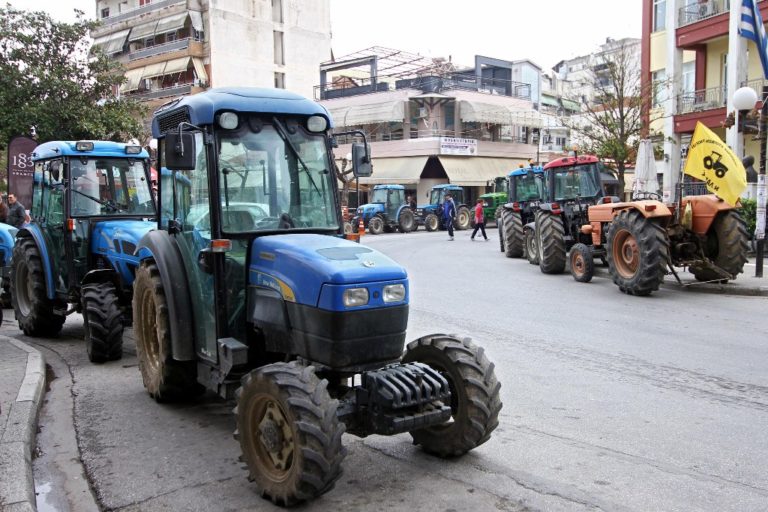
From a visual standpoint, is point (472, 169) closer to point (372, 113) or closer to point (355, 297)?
point (372, 113)

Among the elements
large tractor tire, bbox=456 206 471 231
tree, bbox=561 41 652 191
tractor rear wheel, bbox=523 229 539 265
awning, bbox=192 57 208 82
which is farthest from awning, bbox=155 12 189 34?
tractor rear wheel, bbox=523 229 539 265

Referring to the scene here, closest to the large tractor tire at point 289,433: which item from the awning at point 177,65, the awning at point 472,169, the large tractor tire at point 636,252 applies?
the large tractor tire at point 636,252

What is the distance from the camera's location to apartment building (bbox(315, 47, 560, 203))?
44906 millimetres

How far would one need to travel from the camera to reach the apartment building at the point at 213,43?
48250mm

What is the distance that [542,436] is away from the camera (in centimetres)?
529

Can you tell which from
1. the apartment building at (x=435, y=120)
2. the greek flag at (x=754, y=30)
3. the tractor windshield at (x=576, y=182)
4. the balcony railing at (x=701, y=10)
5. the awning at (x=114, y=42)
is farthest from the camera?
the awning at (x=114, y=42)

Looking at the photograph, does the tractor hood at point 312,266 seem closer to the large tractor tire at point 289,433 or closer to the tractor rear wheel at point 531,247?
the large tractor tire at point 289,433

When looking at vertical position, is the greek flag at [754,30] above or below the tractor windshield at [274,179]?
above

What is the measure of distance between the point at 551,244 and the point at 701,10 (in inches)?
558

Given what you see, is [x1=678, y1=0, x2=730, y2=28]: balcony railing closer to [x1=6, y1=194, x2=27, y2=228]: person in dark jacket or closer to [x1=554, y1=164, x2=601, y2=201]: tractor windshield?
[x1=554, y1=164, x2=601, y2=201]: tractor windshield

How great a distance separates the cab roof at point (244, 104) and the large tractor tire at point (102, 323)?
328 centimetres

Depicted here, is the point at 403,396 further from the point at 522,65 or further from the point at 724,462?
the point at 522,65

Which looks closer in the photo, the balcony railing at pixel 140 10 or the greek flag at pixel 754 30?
the greek flag at pixel 754 30

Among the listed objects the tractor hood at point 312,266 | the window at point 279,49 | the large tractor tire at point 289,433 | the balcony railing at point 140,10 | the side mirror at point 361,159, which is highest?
the balcony railing at point 140,10
